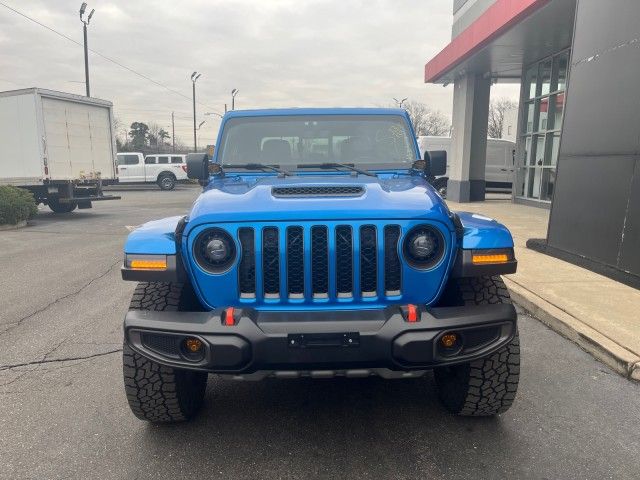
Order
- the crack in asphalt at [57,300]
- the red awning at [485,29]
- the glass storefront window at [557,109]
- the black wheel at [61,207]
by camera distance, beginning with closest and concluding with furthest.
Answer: the crack in asphalt at [57,300] < the red awning at [485,29] < the glass storefront window at [557,109] < the black wheel at [61,207]

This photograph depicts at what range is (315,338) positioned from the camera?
2287 mm

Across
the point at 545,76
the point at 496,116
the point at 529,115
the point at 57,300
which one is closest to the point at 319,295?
the point at 57,300

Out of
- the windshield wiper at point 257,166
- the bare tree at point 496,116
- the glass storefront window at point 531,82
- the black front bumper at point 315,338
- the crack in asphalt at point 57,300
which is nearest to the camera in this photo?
the black front bumper at point 315,338

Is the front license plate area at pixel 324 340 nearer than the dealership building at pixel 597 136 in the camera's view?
Yes

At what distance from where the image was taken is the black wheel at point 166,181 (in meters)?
27.9

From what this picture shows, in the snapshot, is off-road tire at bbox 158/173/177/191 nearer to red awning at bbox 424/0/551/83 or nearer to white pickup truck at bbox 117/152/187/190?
white pickup truck at bbox 117/152/187/190

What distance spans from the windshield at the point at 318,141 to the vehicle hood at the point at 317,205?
838mm

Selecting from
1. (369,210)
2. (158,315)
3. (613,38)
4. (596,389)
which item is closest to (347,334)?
(369,210)

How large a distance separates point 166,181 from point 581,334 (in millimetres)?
26529

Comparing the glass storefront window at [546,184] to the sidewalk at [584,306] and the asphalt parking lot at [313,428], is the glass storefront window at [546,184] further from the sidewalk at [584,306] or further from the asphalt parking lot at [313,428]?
the asphalt parking lot at [313,428]

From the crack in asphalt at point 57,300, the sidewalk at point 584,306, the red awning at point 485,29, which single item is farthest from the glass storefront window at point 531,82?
the crack in asphalt at point 57,300

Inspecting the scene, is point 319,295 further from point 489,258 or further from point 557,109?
point 557,109

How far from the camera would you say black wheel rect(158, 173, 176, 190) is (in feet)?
91.5

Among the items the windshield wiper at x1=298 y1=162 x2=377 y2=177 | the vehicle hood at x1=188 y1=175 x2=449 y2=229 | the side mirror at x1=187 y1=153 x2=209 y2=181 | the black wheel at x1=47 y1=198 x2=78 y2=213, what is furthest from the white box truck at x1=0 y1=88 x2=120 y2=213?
the vehicle hood at x1=188 y1=175 x2=449 y2=229
